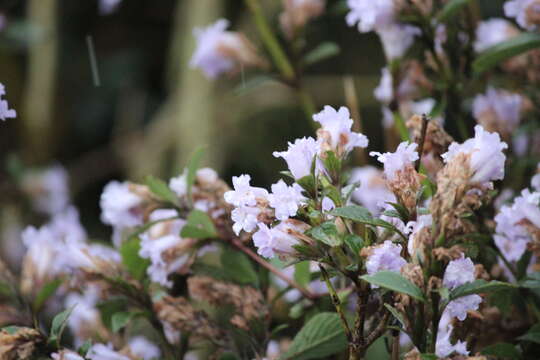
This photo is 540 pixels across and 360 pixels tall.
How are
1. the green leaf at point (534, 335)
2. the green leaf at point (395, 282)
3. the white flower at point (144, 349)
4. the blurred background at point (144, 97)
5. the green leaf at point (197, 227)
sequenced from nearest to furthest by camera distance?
the green leaf at point (395, 282), the green leaf at point (534, 335), the green leaf at point (197, 227), the white flower at point (144, 349), the blurred background at point (144, 97)

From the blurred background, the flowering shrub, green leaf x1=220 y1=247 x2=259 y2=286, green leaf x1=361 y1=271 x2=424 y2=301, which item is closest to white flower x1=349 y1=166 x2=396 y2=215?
the flowering shrub

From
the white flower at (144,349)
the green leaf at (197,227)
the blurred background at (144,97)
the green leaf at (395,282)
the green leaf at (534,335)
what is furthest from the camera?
the blurred background at (144,97)

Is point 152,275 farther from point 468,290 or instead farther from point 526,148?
point 526,148

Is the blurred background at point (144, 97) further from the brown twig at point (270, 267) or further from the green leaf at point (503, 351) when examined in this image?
the green leaf at point (503, 351)

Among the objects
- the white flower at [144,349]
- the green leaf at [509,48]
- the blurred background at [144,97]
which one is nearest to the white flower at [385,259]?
the green leaf at [509,48]

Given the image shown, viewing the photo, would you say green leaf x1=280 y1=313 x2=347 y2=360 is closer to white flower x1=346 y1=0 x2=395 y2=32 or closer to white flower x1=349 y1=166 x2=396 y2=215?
white flower x1=349 y1=166 x2=396 y2=215

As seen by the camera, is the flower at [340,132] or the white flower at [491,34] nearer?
the flower at [340,132]

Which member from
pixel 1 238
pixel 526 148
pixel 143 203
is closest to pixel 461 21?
pixel 526 148
